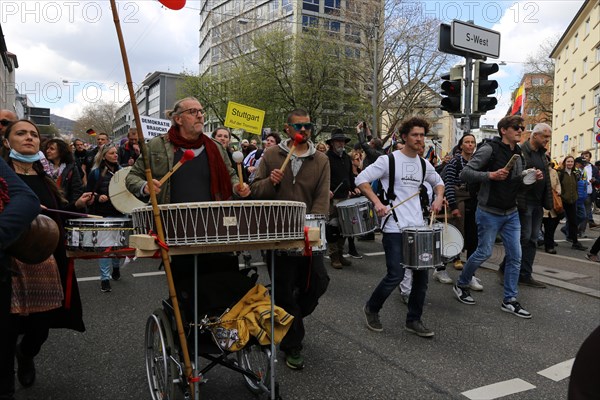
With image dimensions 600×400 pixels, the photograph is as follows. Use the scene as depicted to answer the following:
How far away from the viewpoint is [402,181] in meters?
Answer: 4.71

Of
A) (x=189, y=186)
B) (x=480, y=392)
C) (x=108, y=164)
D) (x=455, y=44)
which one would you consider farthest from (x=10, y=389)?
(x=455, y=44)

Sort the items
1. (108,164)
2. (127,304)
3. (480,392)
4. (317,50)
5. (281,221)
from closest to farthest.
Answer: (281,221) < (480,392) < (127,304) < (108,164) < (317,50)

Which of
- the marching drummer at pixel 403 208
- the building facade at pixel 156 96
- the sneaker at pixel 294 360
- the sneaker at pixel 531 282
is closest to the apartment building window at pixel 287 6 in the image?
the sneaker at pixel 531 282

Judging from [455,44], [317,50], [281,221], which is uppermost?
[317,50]

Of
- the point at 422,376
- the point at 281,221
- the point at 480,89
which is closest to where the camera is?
the point at 281,221

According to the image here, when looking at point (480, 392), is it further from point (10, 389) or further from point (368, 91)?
point (368, 91)

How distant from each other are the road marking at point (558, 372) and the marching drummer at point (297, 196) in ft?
6.06

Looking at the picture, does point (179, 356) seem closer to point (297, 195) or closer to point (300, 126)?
point (297, 195)

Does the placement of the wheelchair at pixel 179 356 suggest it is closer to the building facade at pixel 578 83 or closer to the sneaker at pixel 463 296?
the sneaker at pixel 463 296

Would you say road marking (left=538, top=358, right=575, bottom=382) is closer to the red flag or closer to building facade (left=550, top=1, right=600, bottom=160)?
the red flag

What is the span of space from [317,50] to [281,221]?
3000cm

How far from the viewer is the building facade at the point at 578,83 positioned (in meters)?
34.1

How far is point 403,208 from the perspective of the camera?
4.66 meters

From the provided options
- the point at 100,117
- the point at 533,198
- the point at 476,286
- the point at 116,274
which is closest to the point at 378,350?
the point at 476,286
